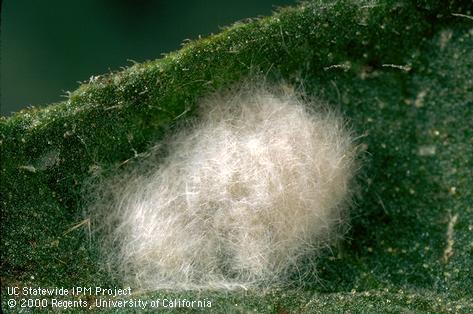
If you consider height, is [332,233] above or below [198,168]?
below

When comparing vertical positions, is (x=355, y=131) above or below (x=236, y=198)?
above

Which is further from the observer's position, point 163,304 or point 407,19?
point 407,19

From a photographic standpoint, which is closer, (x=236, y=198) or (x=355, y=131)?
(x=236, y=198)

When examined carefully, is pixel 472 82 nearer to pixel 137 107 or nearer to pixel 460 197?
pixel 460 197

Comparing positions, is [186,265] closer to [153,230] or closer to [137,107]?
[153,230]

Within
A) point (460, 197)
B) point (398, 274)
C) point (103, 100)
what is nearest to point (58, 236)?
point (103, 100)

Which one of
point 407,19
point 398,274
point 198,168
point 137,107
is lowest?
point 398,274

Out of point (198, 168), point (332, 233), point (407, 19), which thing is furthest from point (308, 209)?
point (407, 19)
